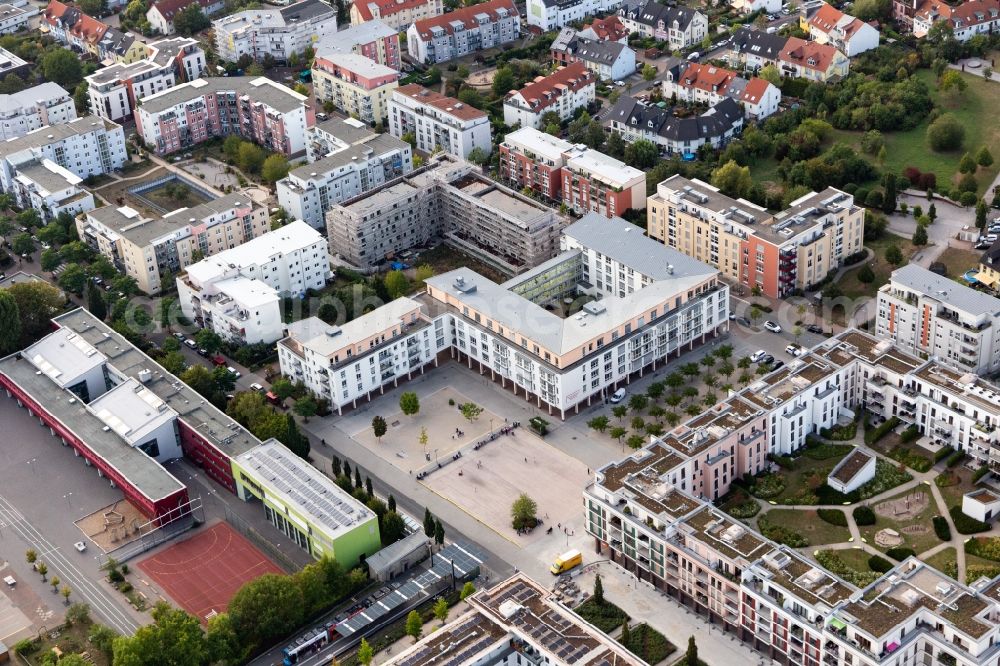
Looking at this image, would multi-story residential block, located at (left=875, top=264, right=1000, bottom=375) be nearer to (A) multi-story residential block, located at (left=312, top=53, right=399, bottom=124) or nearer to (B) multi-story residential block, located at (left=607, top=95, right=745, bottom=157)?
(B) multi-story residential block, located at (left=607, top=95, right=745, bottom=157)

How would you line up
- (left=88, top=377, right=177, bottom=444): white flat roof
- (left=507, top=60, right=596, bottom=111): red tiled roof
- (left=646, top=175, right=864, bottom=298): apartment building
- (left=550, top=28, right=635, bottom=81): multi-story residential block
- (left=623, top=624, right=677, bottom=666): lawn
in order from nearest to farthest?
(left=623, top=624, right=677, bottom=666): lawn → (left=88, top=377, right=177, bottom=444): white flat roof → (left=646, top=175, right=864, bottom=298): apartment building → (left=507, top=60, right=596, bottom=111): red tiled roof → (left=550, top=28, right=635, bottom=81): multi-story residential block

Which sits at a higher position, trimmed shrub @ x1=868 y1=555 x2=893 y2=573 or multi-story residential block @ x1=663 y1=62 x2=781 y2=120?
multi-story residential block @ x1=663 y1=62 x2=781 y2=120

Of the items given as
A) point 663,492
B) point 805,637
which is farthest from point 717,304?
point 805,637

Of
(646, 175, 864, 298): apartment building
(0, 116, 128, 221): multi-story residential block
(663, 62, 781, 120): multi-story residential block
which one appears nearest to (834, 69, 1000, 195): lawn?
(663, 62, 781, 120): multi-story residential block

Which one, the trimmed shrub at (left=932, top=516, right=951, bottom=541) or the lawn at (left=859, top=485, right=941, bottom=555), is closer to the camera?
the lawn at (left=859, top=485, right=941, bottom=555)

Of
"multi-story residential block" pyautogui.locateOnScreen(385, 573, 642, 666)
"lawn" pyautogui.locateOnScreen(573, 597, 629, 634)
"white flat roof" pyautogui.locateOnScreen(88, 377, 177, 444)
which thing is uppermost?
"white flat roof" pyautogui.locateOnScreen(88, 377, 177, 444)

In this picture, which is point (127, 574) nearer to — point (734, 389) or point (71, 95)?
point (734, 389)
